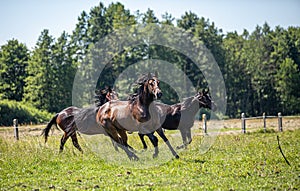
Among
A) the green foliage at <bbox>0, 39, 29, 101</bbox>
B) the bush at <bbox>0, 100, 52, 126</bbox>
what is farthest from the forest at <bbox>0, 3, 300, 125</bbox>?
the bush at <bbox>0, 100, 52, 126</bbox>

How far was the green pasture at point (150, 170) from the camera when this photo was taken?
9.08 metres

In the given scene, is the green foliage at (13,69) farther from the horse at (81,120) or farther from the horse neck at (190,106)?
the horse neck at (190,106)

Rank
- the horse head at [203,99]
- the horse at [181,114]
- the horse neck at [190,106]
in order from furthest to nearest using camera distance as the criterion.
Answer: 1. the horse head at [203,99]
2. the horse neck at [190,106]
3. the horse at [181,114]

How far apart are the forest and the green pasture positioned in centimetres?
3684

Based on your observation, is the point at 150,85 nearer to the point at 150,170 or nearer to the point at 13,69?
the point at 150,170

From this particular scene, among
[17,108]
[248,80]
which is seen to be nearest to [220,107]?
[248,80]

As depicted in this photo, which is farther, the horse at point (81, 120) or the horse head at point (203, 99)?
the horse head at point (203, 99)

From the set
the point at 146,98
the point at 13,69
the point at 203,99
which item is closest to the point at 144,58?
the point at 13,69

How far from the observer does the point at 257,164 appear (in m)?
11.4

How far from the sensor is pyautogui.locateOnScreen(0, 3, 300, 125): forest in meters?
52.4

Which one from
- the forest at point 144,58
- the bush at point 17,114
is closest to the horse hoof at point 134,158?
the bush at point 17,114

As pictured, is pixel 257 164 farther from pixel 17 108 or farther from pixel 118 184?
pixel 17 108

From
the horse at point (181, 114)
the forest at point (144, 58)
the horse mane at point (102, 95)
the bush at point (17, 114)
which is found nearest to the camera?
the horse mane at point (102, 95)

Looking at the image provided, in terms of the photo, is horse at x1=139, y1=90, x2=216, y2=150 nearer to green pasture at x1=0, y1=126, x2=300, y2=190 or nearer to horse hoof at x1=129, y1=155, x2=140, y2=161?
green pasture at x1=0, y1=126, x2=300, y2=190
